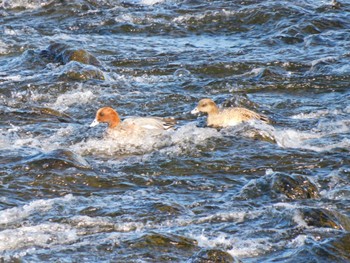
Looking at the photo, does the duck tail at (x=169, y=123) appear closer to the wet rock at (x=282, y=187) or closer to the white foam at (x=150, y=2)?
the wet rock at (x=282, y=187)

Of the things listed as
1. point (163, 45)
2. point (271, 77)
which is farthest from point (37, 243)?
point (163, 45)

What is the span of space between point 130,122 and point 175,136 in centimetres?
62

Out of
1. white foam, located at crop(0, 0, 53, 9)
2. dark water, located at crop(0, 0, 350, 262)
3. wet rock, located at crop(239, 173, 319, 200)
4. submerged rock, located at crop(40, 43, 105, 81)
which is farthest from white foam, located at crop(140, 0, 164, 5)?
wet rock, located at crop(239, 173, 319, 200)

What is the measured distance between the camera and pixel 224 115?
10461 mm

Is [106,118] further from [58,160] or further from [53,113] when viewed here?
[58,160]

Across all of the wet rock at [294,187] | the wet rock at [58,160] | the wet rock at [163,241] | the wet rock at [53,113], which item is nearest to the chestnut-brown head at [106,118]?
Result: the wet rock at [53,113]

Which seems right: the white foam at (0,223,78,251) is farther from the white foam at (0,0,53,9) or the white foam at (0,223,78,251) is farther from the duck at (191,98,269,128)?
the white foam at (0,0,53,9)

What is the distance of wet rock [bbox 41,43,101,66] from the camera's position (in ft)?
42.6

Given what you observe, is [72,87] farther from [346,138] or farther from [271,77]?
[346,138]

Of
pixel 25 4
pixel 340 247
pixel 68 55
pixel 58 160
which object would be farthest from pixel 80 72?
pixel 340 247

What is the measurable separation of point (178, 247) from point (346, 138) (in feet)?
11.1

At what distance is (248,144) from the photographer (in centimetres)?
971

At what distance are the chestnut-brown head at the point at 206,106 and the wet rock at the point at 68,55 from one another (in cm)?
268

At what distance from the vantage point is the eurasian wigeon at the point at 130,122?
1008 cm
